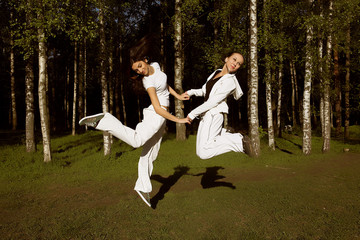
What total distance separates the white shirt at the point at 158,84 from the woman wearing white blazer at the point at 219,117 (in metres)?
0.57

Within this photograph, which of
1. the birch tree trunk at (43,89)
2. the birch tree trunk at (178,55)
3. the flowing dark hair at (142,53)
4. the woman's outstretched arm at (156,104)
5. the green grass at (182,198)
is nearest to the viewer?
the woman's outstretched arm at (156,104)

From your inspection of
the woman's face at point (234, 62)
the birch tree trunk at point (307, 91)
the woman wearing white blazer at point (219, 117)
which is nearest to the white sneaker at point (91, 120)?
the woman wearing white blazer at point (219, 117)

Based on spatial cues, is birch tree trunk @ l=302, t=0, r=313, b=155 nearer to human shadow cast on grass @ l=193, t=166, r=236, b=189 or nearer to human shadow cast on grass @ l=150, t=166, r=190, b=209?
human shadow cast on grass @ l=193, t=166, r=236, b=189

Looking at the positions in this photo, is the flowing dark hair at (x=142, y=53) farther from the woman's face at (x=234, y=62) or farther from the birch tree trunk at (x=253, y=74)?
the birch tree trunk at (x=253, y=74)

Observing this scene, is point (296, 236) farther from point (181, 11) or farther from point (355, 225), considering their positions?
point (181, 11)

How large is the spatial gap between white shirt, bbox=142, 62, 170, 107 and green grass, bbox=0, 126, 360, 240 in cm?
258

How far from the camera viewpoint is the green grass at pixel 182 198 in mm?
5273

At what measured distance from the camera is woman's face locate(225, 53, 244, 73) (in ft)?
17.5

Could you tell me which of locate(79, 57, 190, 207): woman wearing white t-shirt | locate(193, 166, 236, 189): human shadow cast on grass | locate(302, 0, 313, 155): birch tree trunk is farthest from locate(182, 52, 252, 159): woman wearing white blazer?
locate(302, 0, 313, 155): birch tree trunk

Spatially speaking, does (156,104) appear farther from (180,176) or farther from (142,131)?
(180,176)

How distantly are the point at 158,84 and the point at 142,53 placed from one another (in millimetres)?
667

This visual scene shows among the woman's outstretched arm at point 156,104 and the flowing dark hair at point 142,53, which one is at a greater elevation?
the flowing dark hair at point 142,53

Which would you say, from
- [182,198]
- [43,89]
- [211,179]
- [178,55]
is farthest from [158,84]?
[178,55]

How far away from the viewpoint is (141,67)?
5078mm
